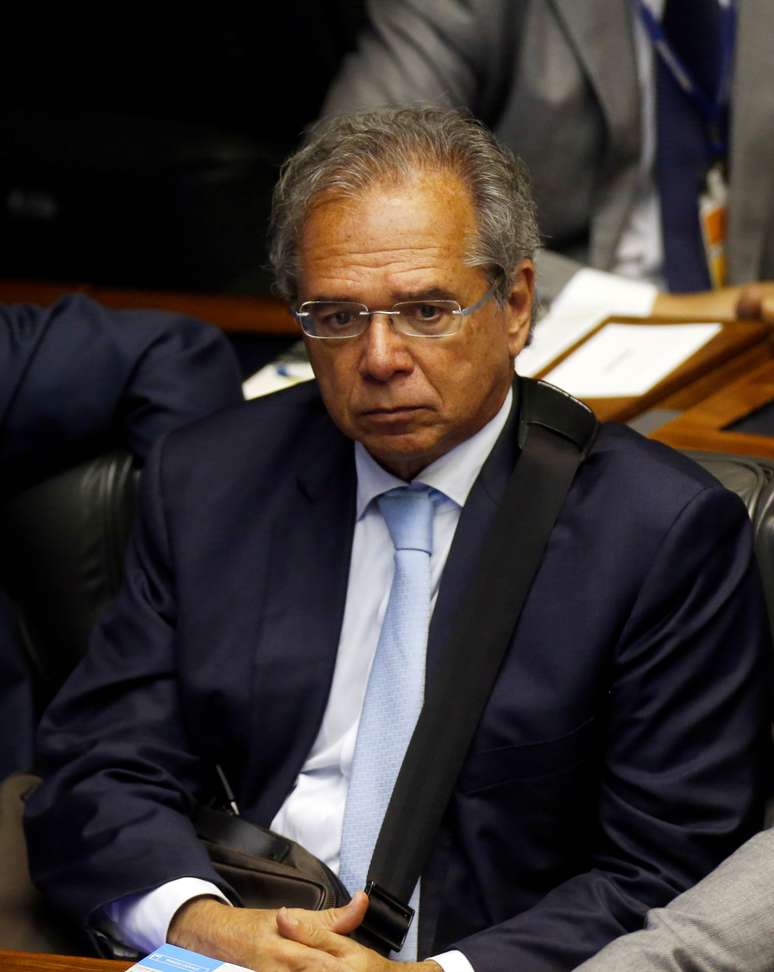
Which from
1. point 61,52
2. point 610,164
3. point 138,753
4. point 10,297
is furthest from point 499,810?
point 61,52

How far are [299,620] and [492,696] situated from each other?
0.27 metres

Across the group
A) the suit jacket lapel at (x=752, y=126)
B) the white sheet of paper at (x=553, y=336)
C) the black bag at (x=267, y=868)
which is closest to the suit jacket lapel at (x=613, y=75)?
the suit jacket lapel at (x=752, y=126)

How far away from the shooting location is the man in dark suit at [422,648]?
1.75m

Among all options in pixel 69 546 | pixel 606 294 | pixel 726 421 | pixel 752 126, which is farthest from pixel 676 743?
pixel 752 126

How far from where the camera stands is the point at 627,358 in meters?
2.49

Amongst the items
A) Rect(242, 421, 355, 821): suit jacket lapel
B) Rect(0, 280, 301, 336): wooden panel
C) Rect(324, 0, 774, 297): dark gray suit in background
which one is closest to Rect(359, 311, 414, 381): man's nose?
Rect(242, 421, 355, 821): suit jacket lapel

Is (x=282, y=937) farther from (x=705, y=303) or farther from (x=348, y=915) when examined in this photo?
(x=705, y=303)

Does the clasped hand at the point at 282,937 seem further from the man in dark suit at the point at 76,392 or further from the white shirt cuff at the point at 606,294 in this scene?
the white shirt cuff at the point at 606,294

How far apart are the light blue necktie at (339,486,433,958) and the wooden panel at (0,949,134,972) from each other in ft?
Result: 1.20

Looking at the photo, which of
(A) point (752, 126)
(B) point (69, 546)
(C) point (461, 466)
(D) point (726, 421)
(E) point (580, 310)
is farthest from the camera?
(A) point (752, 126)

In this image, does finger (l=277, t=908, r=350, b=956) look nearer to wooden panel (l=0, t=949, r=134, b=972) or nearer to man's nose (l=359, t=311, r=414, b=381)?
wooden panel (l=0, t=949, r=134, b=972)

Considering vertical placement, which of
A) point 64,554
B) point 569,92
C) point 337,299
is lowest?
point 64,554

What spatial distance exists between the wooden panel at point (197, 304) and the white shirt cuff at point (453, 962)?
131cm

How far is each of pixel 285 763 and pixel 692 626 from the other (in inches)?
20.1
